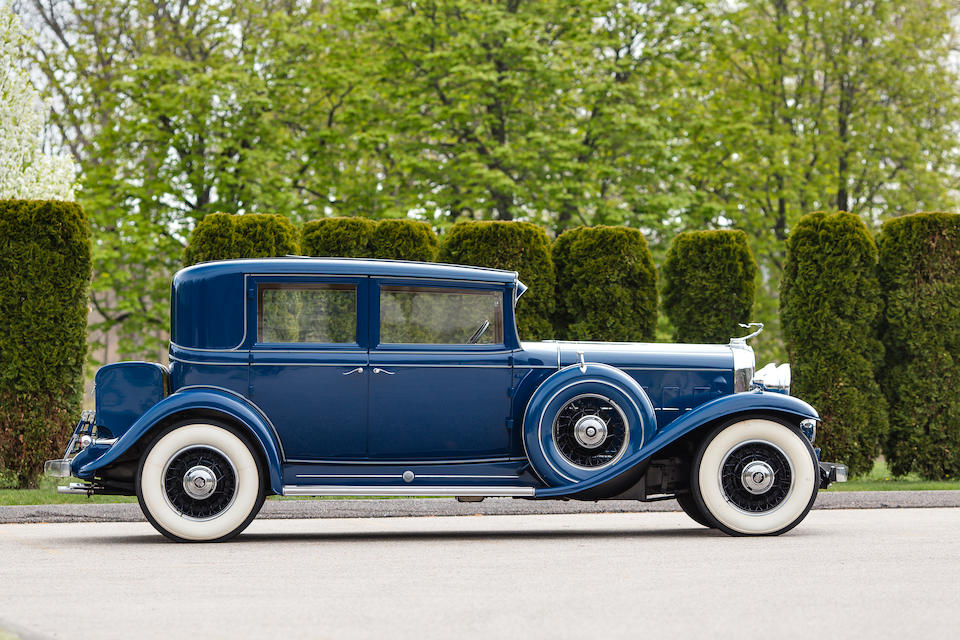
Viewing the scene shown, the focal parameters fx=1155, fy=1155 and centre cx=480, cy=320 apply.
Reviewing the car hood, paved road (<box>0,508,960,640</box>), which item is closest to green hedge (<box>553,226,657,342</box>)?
the car hood

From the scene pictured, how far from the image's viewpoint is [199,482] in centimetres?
791

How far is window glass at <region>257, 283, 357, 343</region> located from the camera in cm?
834

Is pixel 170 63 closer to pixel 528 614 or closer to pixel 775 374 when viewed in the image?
pixel 775 374

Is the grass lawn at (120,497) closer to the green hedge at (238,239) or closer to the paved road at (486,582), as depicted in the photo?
the paved road at (486,582)

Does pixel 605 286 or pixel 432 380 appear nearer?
pixel 432 380

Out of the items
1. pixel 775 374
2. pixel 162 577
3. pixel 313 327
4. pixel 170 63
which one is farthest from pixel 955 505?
pixel 170 63

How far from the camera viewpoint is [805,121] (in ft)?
86.2

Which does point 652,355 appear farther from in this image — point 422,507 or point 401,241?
point 401,241

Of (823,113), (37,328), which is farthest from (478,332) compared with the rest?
(823,113)

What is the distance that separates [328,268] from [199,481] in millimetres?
1752

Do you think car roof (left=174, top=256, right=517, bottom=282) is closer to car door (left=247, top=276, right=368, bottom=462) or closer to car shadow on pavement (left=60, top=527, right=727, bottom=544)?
car door (left=247, top=276, right=368, bottom=462)

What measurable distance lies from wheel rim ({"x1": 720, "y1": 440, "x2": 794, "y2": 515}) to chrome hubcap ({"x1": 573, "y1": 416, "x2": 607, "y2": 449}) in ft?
2.96

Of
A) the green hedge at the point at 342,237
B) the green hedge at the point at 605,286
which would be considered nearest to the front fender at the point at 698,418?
the green hedge at the point at 605,286

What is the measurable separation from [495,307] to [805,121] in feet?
64.4
